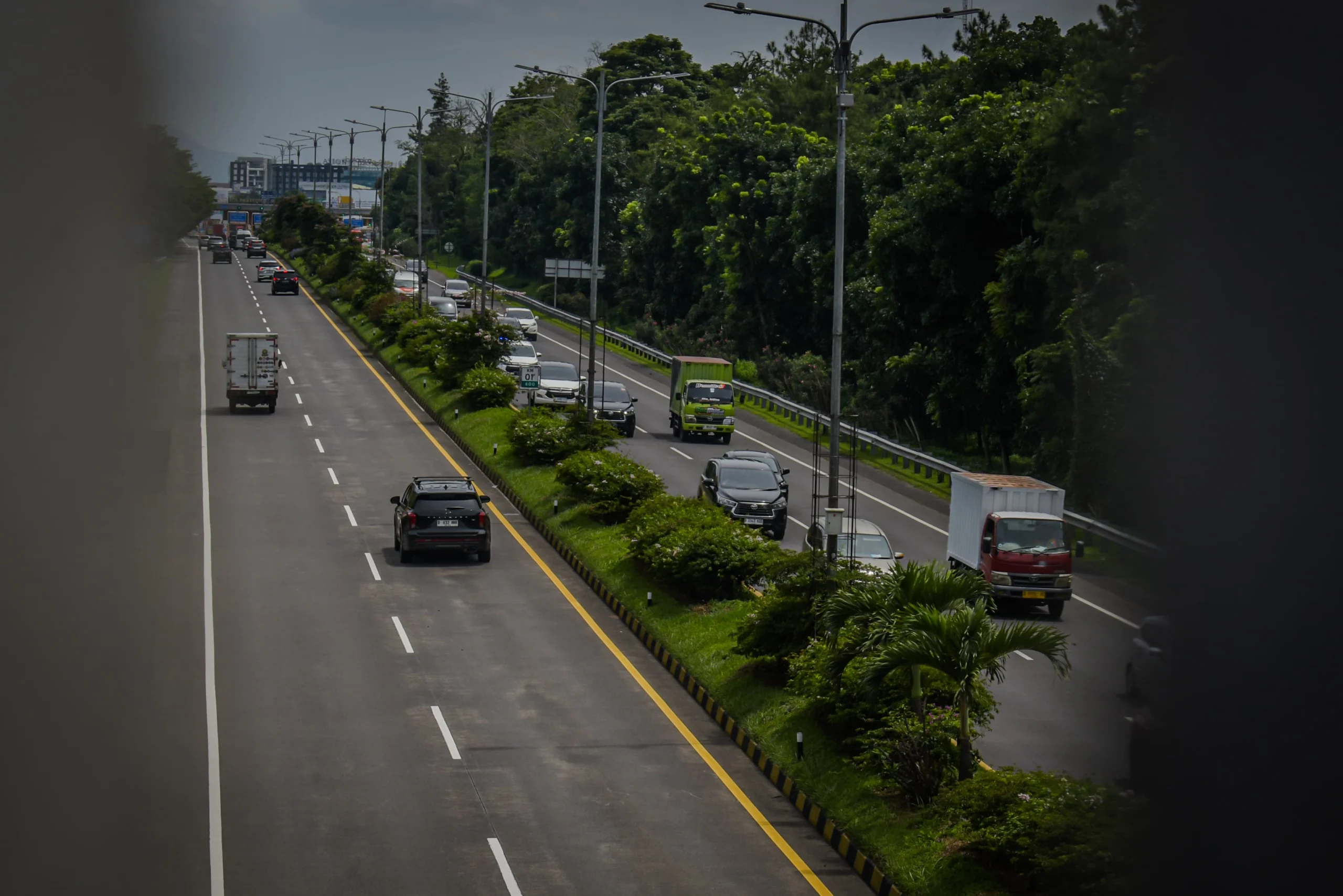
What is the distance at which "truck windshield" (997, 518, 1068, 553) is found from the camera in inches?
938

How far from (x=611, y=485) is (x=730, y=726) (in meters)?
11.6

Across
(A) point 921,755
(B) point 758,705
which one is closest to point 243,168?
(A) point 921,755

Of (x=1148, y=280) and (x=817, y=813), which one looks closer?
(x=1148, y=280)

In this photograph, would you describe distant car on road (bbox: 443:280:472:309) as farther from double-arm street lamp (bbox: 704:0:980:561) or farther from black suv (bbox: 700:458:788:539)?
double-arm street lamp (bbox: 704:0:980:561)

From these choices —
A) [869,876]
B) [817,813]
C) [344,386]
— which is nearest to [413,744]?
[817,813]

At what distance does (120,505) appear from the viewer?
109 inches

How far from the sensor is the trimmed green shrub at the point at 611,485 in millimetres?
28203

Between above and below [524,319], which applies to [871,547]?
below

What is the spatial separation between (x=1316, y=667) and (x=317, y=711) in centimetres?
1550

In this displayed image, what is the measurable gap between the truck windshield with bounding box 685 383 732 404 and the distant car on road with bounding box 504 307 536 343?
72.6 feet

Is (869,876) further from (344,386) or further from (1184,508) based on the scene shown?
(344,386)

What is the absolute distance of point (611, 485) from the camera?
93.0 ft

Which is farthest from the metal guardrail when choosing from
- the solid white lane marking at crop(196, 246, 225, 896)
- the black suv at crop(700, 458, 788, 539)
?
the solid white lane marking at crop(196, 246, 225, 896)

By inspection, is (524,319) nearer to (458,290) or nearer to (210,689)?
(458,290)
